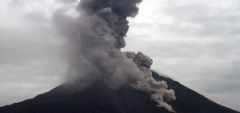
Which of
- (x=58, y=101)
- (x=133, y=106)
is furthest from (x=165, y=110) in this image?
(x=58, y=101)

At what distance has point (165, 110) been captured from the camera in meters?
169

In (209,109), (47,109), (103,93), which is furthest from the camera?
(209,109)

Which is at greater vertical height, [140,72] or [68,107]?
[140,72]

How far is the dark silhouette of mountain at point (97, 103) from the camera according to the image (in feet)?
531

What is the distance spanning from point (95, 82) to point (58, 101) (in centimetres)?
1550

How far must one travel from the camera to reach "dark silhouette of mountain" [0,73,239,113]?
531ft

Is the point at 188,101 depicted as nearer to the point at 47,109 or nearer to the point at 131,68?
the point at 131,68

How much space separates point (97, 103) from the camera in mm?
168125

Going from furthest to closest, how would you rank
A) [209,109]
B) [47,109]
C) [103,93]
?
1. [209,109]
2. [103,93]
3. [47,109]

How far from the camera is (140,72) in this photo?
17162cm

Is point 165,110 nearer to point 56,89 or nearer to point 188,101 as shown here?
point 188,101

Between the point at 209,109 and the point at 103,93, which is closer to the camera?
the point at 103,93

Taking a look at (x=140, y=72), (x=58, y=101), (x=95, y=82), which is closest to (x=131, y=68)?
(x=140, y=72)

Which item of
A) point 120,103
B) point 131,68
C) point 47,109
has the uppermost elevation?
point 131,68
